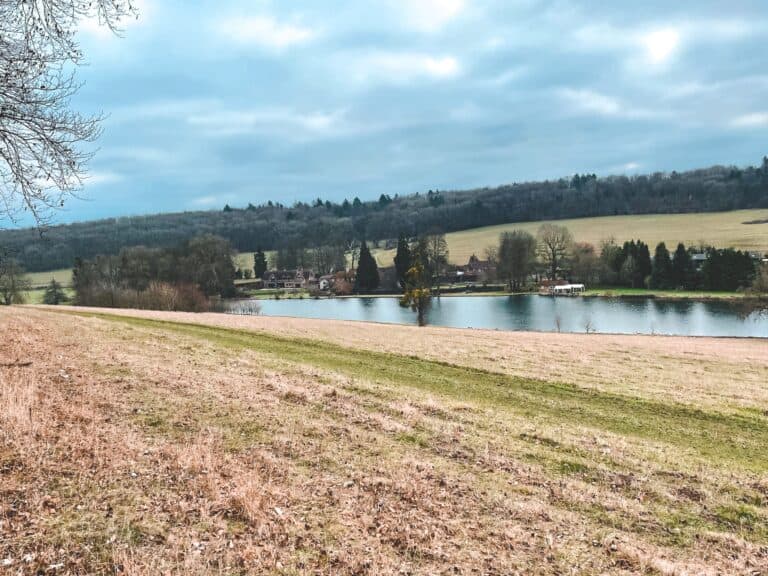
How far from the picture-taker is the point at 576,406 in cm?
1169

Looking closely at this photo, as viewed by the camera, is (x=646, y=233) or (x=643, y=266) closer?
(x=643, y=266)

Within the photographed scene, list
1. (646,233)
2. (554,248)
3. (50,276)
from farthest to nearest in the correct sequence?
(646,233), (50,276), (554,248)

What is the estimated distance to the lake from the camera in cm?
5722

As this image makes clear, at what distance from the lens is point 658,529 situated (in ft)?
19.0

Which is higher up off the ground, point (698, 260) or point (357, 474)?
point (357, 474)

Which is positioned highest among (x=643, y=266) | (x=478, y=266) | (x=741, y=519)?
(x=478, y=266)

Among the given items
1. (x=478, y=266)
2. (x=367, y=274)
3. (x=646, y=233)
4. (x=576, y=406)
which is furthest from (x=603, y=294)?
(x=576, y=406)

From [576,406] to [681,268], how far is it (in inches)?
4006

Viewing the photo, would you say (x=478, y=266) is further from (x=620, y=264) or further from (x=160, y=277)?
(x=160, y=277)

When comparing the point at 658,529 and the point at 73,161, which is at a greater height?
the point at 73,161

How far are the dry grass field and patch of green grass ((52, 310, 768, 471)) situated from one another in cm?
8

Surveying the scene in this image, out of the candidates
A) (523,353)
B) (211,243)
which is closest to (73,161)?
(523,353)

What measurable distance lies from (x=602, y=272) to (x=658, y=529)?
112157mm

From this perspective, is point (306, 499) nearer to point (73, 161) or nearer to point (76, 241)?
point (73, 161)
